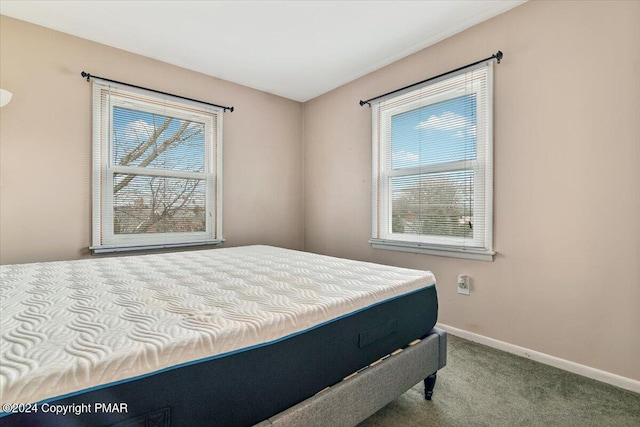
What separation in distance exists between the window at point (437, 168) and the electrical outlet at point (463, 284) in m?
0.18

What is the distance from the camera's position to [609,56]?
5.81ft

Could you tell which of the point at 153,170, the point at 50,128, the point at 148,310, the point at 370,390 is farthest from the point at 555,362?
the point at 50,128

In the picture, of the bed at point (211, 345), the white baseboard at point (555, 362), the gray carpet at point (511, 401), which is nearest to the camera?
the bed at point (211, 345)

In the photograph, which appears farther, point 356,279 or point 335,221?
point 335,221

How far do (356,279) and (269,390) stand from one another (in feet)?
2.48

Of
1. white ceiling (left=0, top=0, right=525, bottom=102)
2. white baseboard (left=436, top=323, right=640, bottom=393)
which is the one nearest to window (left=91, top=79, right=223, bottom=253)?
white ceiling (left=0, top=0, right=525, bottom=102)

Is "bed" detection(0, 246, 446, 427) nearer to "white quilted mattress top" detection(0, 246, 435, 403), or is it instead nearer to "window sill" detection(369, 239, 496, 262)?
"white quilted mattress top" detection(0, 246, 435, 403)

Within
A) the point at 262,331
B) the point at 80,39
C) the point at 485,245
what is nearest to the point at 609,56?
the point at 485,245

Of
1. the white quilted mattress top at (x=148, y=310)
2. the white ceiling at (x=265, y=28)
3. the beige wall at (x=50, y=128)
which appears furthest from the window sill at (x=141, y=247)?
the white ceiling at (x=265, y=28)

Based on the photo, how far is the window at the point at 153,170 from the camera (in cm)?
263

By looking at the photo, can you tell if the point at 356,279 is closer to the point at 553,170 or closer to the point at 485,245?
the point at 485,245

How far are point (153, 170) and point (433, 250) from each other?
266 cm

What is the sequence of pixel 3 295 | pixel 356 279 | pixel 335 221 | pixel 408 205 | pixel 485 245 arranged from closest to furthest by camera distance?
pixel 3 295 < pixel 356 279 < pixel 485 245 < pixel 408 205 < pixel 335 221

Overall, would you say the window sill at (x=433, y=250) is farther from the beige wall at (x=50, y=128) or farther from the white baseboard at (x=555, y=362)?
the beige wall at (x=50, y=128)
